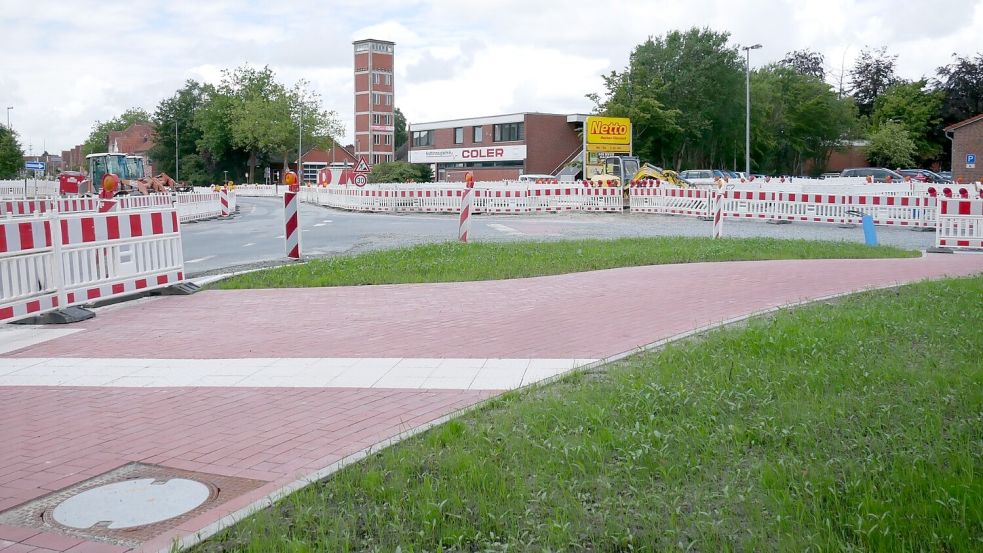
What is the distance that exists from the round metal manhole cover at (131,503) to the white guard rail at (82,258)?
220 inches

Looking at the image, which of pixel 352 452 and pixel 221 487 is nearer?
pixel 221 487

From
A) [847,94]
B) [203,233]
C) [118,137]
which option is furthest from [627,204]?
[118,137]

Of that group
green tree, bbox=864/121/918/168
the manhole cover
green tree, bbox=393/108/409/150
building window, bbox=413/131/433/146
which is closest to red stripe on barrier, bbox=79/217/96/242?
the manhole cover

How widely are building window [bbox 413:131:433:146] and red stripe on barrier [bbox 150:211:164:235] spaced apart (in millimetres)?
82593

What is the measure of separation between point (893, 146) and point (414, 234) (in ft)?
229

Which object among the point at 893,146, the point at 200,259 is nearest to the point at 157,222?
the point at 200,259

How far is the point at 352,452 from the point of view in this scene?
513 cm

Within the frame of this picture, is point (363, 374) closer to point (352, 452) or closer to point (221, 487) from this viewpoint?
point (352, 452)

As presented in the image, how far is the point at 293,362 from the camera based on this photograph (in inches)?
302

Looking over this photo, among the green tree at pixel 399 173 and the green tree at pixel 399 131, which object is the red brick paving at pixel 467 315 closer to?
the green tree at pixel 399 173

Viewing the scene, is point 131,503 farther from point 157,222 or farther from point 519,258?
point 519,258

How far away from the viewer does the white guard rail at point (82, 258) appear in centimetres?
951

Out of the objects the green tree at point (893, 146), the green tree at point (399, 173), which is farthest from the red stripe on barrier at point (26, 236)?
the green tree at point (893, 146)

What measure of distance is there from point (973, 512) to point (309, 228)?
1004 inches
